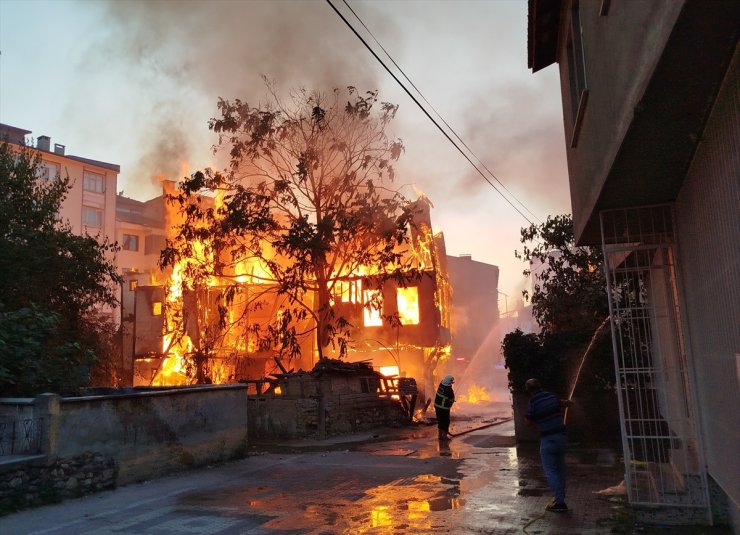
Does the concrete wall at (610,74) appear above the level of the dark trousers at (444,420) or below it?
Result: above

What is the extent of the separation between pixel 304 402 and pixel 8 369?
817cm

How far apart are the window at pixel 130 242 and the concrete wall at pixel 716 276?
4940 cm

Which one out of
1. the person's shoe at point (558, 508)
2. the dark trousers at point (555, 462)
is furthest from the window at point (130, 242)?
the person's shoe at point (558, 508)

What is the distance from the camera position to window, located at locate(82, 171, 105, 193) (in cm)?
4680

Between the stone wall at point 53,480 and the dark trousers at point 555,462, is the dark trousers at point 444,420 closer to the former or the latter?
the dark trousers at point 555,462

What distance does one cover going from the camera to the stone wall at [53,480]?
24.6ft

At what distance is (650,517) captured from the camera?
6.39 metres

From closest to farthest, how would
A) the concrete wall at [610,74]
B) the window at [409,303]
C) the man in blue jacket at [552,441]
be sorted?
the concrete wall at [610,74] < the man in blue jacket at [552,441] < the window at [409,303]

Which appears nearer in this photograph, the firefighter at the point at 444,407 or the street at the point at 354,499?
the street at the point at 354,499

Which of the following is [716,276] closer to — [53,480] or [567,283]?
[53,480]

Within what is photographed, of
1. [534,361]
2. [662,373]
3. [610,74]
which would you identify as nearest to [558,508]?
[662,373]

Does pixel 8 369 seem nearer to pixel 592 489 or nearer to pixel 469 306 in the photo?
pixel 592 489

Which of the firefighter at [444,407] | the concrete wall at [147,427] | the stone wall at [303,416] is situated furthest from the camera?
the stone wall at [303,416]

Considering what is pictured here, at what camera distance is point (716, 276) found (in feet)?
16.8
